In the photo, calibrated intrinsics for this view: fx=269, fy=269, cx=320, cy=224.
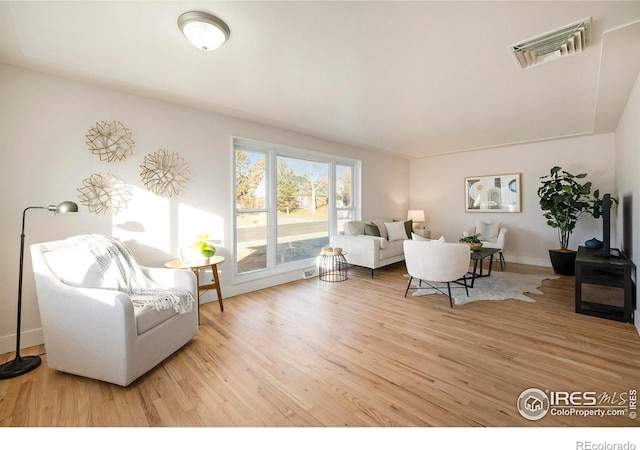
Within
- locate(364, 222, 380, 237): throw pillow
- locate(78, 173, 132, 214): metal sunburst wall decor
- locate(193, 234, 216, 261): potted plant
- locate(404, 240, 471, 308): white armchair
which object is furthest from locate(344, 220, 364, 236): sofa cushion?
locate(78, 173, 132, 214): metal sunburst wall decor

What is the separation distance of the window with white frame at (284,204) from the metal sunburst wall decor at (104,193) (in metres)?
1.35

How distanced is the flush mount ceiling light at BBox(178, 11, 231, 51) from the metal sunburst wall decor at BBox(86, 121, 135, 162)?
1527 mm

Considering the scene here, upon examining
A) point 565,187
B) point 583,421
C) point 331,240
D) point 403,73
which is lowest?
point 583,421

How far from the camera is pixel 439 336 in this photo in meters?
2.49

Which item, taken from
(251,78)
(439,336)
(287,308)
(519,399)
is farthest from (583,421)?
(251,78)

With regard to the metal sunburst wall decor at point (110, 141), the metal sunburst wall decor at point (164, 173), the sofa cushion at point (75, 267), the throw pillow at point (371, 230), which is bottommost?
the sofa cushion at point (75, 267)

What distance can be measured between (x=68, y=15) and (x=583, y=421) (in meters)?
3.96

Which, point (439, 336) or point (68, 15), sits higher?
point (68, 15)

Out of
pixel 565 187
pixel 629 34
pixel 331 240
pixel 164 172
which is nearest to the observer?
pixel 629 34

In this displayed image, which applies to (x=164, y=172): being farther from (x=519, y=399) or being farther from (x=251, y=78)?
(x=519, y=399)

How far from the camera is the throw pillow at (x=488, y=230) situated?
5.34 m

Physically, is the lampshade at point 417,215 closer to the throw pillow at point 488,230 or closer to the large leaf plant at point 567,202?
the throw pillow at point 488,230

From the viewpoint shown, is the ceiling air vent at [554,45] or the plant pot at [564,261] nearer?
the ceiling air vent at [554,45]

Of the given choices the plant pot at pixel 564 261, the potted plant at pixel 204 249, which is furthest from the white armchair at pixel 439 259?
the plant pot at pixel 564 261
